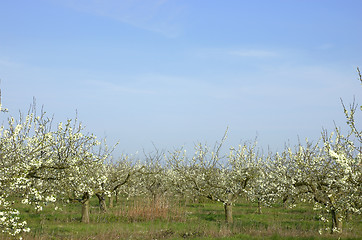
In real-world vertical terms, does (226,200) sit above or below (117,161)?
below

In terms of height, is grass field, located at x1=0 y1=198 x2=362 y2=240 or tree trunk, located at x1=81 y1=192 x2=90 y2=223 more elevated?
tree trunk, located at x1=81 y1=192 x2=90 y2=223

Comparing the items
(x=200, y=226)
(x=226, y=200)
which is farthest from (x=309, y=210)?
(x=200, y=226)

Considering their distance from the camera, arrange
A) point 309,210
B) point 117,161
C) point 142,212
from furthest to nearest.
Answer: point 117,161
point 309,210
point 142,212

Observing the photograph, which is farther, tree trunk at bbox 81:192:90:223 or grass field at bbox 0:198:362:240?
tree trunk at bbox 81:192:90:223

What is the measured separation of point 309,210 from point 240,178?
32.4 ft

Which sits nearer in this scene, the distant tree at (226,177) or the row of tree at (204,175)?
the row of tree at (204,175)

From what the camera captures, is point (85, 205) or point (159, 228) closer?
point (159, 228)

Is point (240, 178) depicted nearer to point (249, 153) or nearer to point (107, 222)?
point (249, 153)

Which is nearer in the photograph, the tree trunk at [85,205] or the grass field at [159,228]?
the grass field at [159,228]

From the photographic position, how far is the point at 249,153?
85.4 ft

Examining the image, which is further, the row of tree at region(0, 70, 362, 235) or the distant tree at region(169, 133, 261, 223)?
the distant tree at region(169, 133, 261, 223)

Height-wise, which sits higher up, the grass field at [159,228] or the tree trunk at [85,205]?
the tree trunk at [85,205]

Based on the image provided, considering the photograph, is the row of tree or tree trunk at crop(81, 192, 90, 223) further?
tree trunk at crop(81, 192, 90, 223)

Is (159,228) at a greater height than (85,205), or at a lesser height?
lesser
